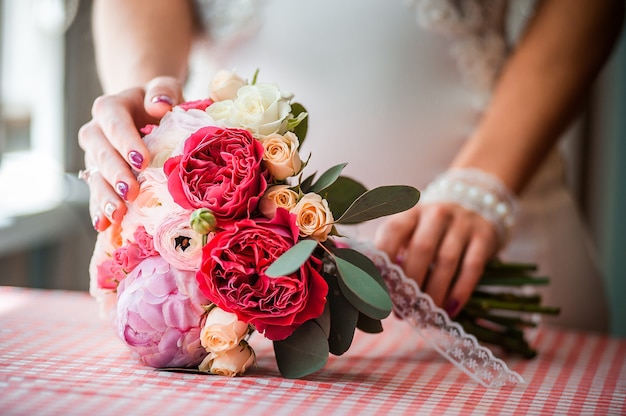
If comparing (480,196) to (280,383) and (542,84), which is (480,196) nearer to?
(542,84)

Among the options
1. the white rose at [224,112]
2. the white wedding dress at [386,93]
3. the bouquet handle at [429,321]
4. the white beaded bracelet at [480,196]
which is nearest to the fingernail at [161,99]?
the white rose at [224,112]

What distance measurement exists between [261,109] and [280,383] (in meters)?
0.30

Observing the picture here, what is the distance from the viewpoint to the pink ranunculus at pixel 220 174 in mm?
731

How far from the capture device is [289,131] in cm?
81

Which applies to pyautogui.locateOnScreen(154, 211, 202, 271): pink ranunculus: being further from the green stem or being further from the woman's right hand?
the green stem

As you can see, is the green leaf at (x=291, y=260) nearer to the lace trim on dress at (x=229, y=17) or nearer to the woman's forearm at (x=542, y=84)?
the woman's forearm at (x=542, y=84)

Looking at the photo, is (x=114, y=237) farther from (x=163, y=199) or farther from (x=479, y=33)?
(x=479, y=33)

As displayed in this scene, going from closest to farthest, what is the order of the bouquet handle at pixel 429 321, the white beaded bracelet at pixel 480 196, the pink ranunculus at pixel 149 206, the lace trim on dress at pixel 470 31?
the pink ranunculus at pixel 149 206
the bouquet handle at pixel 429 321
the white beaded bracelet at pixel 480 196
the lace trim on dress at pixel 470 31

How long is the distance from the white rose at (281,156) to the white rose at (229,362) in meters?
0.20

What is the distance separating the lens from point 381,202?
2.49 feet

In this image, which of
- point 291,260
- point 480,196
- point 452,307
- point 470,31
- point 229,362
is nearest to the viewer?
point 291,260

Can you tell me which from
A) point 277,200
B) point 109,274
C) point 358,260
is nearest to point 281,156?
point 277,200

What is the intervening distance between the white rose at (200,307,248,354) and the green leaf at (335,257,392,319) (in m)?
0.12

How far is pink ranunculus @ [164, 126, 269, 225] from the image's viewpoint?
731mm
